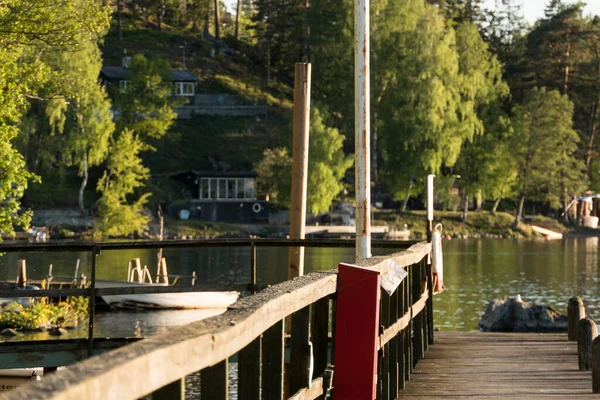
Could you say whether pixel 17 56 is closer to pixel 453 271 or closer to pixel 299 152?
pixel 299 152

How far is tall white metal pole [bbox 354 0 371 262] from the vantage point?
471 inches

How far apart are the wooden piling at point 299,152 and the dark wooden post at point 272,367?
12.4 m

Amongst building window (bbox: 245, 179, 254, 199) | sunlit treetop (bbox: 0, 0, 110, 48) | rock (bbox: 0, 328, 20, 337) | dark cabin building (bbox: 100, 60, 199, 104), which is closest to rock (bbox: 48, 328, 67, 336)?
rock (bbox: 0, 328, 20, 337)

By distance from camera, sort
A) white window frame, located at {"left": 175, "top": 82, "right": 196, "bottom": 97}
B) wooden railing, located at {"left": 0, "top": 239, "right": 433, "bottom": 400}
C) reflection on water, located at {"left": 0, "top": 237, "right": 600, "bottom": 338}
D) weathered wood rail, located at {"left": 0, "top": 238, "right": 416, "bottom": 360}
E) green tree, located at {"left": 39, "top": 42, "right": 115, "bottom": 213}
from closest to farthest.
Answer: wooden railing, located at {"left": 0, "top": 239, "right": 433, "bottom": 400} < weathered wood rail, located at {"left": 0, "top": 238, "right": 416, "bottom": 360} < reflection on water, located at {"left": 0, "top": 237, "right": 600, "bottom": 338} < green tree, located at {"left": 39, "top": 42, "right": 115, "bottom": 213} < white window frame, located at {"left": 175, "top": 82, "right": 196, "bottom": 97}

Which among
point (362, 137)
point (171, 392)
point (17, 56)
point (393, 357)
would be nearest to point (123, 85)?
point (17, 56)

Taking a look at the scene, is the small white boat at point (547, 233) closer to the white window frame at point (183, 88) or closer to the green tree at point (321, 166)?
the green tree at point (321, 166)

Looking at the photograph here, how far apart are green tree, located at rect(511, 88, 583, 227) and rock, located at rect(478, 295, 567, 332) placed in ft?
228

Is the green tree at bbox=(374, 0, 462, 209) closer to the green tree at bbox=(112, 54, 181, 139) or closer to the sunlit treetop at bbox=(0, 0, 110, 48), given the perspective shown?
the green tree at bbox=(112, 54, 181, 139)

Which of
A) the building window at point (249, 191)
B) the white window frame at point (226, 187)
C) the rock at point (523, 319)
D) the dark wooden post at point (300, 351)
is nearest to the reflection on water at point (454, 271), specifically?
the rock at point (523, 319)

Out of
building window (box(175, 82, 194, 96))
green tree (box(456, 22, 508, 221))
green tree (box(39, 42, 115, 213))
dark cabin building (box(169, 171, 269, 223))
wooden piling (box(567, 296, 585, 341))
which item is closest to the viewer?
wooden piling (box(567, 296, 585, 341))

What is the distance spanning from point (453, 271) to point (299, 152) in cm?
4066

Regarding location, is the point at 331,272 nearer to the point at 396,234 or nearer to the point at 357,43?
the point at 357,43

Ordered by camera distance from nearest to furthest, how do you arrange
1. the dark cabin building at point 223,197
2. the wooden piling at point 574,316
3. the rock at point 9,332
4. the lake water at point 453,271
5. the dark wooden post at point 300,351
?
1. the dark wooden post at point 300,351
2. the wooden piling at point 574,316
3. the rock at point 9,332
4. the lake water at point 453,271
5. the dark cabin building at point 223,197

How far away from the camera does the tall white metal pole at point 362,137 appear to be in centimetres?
1195
